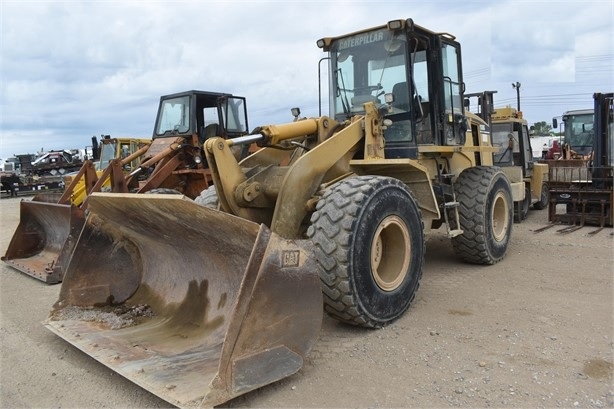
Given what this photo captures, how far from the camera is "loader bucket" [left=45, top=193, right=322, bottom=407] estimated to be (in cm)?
295

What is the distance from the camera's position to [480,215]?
19.6 ft

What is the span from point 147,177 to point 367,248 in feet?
20.7

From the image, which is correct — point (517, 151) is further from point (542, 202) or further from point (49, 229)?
point (49, 229)

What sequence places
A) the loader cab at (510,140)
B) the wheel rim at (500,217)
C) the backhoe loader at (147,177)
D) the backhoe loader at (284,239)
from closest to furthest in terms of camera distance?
1. the backhoe loader at (284,239)
2. the wheel rim at (500,217)
3. the backhoe loader at (147,177)
4. the loader cab at (510,140)

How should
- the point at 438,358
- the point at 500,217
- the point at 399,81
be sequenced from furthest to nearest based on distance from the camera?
the point at 500,217
the point at 399,81
the point at 438,358

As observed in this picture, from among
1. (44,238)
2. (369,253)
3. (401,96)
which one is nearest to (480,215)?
(401,96)

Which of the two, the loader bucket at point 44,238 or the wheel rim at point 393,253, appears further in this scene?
the loader bucket at point 44,238

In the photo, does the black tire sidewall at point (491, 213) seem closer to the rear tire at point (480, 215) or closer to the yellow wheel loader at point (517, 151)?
the rear tire at point (480, 215)

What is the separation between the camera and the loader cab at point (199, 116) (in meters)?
9.48

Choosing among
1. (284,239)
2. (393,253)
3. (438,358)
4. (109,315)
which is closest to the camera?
(284,239)

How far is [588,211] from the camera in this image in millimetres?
9305

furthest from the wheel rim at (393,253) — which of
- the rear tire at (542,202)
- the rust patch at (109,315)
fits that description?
the rear tire at (542,202)

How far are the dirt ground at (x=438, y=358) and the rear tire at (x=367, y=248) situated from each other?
9.9 inches

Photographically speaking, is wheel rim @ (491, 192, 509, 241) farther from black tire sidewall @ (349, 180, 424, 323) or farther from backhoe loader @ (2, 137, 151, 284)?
backhoe loader @ (2, 137, 151, 284)
